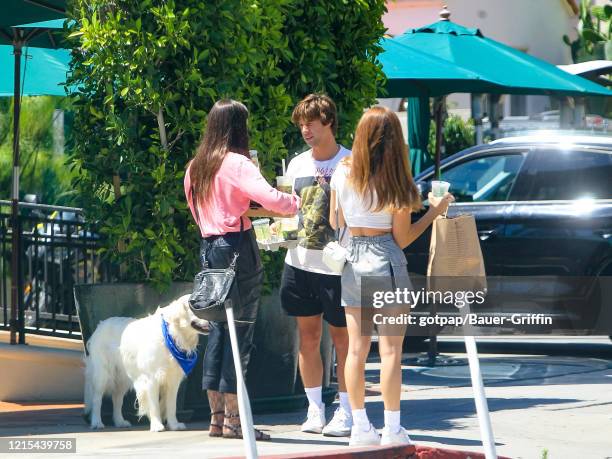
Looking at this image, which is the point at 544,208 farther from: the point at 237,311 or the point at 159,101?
the point at 237,311

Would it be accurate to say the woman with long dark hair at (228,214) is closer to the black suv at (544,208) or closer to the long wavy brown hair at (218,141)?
the long wavy brown hair at (218,141)

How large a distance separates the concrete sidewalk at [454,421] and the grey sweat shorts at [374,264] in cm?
84

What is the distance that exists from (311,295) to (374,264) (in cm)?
80

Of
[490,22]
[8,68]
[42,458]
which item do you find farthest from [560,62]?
[42,458]

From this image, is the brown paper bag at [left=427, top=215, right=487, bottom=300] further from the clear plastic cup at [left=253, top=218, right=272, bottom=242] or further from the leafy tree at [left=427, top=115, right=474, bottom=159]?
the leafy tree at [left=427, top=115, right=474, bottom=159]

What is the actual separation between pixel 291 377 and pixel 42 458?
2.02 meters

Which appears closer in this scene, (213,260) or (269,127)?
→ (213,260)

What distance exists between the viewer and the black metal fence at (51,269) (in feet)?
31.5

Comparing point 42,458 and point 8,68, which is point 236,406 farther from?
point 8,68

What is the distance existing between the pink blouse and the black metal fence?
2.21 meters

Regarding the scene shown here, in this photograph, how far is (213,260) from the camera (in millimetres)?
7250

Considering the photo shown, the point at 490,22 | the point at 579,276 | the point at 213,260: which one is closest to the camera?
the point at 213,260

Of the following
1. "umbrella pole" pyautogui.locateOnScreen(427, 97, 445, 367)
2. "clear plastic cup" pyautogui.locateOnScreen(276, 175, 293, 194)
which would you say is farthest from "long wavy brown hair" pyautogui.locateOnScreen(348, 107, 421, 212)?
"umbrella pole" pyautogui.locateOnScreen(427, 97, 445, 367)

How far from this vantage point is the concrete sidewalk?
7141 mm
